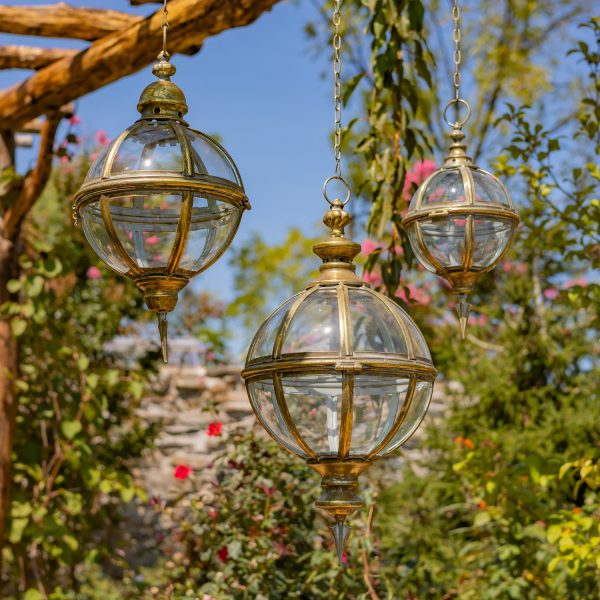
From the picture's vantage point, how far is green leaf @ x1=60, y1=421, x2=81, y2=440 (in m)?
5.23

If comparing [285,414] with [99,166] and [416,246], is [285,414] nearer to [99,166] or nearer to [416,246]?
[99,166]

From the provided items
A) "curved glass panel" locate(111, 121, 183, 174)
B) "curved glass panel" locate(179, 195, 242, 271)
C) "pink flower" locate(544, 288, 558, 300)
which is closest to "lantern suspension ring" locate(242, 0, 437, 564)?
"curved glass panel" locate(179, 195, 242, 271)

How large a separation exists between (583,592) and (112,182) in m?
2.98

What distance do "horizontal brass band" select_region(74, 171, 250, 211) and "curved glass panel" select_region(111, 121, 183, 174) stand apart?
0.08 feet

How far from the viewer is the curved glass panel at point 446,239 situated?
277 cm

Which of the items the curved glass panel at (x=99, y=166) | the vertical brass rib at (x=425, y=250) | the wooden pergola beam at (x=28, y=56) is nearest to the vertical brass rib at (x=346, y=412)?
the curved glass panel at (x=99, y=166)

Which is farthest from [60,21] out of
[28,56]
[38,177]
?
[38,177]

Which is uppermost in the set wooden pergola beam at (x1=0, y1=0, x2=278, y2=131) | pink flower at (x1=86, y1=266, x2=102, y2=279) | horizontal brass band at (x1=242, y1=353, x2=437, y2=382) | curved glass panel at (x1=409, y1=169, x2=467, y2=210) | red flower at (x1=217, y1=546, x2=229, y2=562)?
wooden pergola beam at (x1=0, y1=0, x2=278, y2=131)

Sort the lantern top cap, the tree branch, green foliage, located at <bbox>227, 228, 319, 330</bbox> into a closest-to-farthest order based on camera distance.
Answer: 1. the lantern top cap
2. the tree branch
3. green foliage, located at <bbox>227, 228, 319, 330</bbox>

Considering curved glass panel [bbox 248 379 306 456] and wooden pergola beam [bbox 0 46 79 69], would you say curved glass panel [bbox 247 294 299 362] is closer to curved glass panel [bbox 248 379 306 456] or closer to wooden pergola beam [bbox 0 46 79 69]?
curved glass panel [bbox 248 379 306 456]

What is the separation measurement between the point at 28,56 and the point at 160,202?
2.74m

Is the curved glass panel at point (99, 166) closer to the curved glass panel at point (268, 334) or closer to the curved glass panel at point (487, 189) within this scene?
the curved glass panel at point (268, 334)

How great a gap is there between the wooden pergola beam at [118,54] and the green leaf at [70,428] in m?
1.50

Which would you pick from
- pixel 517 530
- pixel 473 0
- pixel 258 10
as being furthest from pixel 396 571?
pixel 473 0
